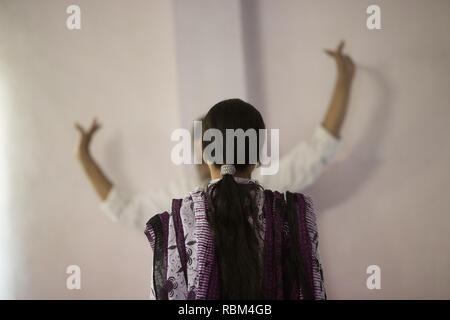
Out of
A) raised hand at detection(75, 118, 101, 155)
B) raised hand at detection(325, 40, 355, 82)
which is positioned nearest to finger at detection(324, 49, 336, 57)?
raised hand at detection(325, 40, 355, 82)

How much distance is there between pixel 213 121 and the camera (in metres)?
0.80

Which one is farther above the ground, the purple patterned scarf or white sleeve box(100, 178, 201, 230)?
white sleeve box(100, 178, 201, 230)

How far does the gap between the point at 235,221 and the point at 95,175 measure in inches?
38.4

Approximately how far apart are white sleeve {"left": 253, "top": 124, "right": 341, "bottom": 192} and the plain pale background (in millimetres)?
72

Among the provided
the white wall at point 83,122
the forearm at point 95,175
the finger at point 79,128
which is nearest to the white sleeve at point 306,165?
the white wall at point 83,122

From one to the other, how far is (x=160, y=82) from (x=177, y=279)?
3.22 feet

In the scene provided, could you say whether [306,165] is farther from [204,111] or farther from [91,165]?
[91,165]

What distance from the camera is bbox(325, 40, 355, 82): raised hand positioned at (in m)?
1.47

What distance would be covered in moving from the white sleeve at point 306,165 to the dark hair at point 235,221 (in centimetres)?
66

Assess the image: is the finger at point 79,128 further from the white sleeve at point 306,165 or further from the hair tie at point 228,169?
the hair tie at point 228,169

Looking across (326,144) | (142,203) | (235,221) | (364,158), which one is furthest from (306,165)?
(235,221)

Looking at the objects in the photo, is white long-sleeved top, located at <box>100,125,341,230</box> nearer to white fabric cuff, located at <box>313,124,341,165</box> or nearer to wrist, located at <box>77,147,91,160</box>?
white fabric cuff, located at <box>313,124,341,165</box>

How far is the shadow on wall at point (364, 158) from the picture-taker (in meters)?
1.50
